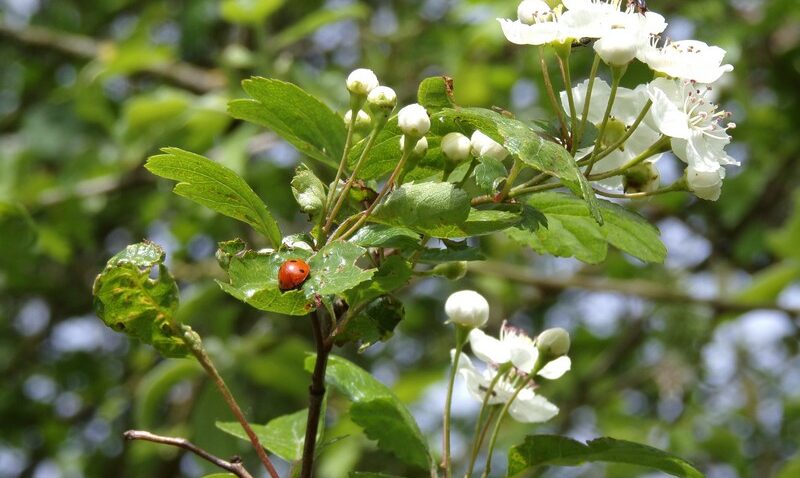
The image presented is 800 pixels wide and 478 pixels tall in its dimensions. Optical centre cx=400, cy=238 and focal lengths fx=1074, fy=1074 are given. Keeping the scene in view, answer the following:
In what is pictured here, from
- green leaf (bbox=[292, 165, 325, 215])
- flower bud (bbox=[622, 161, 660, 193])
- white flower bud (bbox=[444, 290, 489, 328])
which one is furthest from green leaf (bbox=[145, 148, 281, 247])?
flower bud (bbox=[622, 161, 660, 193])

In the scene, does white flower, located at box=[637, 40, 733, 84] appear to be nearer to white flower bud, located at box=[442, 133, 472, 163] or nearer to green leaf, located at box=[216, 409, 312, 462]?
white flower bud, located at box=[442, 133, 472, 163]

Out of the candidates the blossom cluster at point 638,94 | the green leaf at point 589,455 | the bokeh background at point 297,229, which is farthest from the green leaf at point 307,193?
the bokeh background at point 297,229

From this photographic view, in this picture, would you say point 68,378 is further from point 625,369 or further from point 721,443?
point 721,443

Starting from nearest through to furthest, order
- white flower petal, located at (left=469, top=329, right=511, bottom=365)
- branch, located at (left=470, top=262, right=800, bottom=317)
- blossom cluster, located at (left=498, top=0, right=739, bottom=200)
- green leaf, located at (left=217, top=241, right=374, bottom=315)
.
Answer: green leaf, located at (left=217, top=241, right=374, bottom=315) < blossom cluster, located at (left=498, top=0, right=739, bottom=200) < white flower petal, located at (left=469, top=329, right=511, bottom=365) < branch, located at (left=470, top=262, right=800, bottom=317)

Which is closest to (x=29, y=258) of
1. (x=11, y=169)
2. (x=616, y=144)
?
(x=11, y=169)

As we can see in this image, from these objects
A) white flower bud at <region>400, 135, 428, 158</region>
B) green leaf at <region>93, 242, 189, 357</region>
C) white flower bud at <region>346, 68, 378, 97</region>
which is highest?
white flower bud at <region>346, 68, 378, 97</region>

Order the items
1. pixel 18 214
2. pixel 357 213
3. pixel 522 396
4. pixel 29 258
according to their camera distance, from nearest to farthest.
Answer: pixel 357 213 → pixel 522 396 → pixel 18 214 → pixel 29 258

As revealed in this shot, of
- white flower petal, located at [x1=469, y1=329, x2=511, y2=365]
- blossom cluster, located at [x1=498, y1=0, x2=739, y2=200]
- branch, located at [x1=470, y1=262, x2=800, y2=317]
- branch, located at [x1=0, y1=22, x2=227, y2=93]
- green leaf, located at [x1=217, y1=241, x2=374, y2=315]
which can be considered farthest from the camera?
branch, located at [x1=0, y1=22, x2=227, y2=93]
